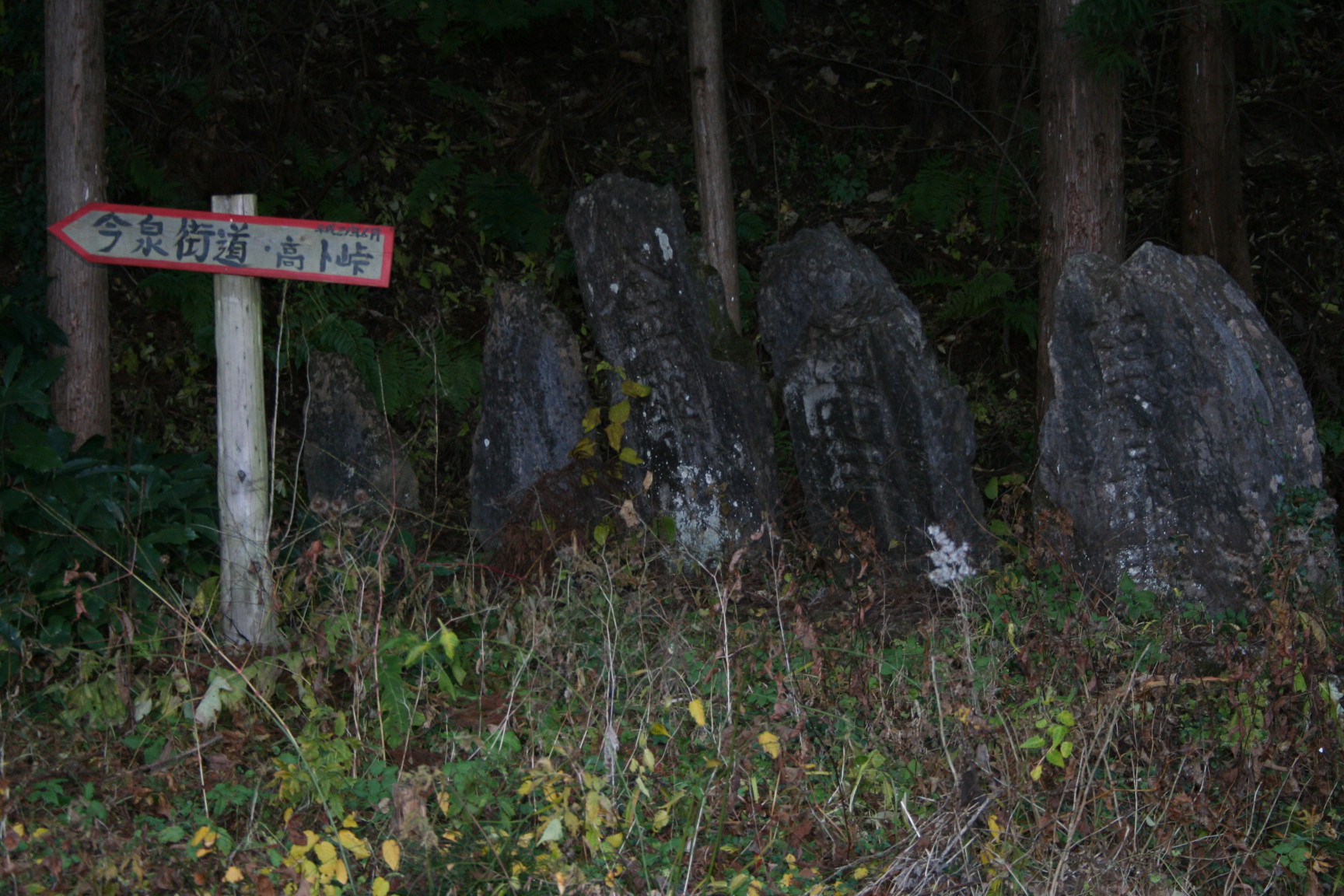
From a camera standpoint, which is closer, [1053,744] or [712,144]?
[1053,744]

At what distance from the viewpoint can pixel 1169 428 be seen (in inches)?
169

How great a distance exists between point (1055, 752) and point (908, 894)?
566mm

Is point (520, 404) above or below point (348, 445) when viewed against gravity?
above

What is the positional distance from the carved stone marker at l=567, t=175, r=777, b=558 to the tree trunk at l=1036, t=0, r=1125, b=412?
155 cm

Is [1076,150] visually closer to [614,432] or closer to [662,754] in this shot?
[614,432]

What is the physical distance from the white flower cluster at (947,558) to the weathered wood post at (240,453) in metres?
2.54

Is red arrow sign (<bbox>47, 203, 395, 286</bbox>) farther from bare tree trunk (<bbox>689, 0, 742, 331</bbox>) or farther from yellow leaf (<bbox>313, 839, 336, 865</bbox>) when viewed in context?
bare tree trunk (<bbox>689, 0, 742, 331</bbox>)

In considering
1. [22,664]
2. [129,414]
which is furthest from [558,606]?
[129,414]

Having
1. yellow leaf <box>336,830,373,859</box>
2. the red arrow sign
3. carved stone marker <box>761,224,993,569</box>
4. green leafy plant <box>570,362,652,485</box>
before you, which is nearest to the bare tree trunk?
green leafy plant <box>570,362,652,485</box>

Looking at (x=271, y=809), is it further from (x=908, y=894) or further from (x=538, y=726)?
(x=908, y=894)

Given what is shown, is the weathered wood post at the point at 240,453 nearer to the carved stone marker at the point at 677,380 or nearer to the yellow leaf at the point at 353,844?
the yellow leaf at the point at 353,844

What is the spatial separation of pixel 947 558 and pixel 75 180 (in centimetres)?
394

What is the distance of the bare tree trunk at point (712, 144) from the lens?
628 cm

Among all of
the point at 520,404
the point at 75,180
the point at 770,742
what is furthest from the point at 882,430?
the point at 75,180
